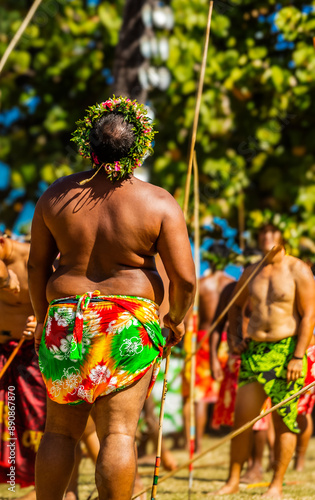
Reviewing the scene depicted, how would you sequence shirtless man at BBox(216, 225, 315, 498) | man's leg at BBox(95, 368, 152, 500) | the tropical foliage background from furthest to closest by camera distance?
the tropical foliage background, shirtless man at BBox(216, 225, 315, 498), man's leg at BBox(95, 368, 152, 500)

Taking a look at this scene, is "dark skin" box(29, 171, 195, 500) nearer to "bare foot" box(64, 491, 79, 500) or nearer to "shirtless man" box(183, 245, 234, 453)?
"bare foot" box(64, 491, 79, 500)

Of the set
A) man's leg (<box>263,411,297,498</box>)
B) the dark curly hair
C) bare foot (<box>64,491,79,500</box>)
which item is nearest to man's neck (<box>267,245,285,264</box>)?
man's leg (<box>263,411,297,498</box>)

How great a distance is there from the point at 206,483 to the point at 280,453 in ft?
3.55

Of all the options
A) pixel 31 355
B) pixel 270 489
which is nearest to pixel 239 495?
pixel 270 489

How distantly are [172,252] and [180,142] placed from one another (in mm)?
6194

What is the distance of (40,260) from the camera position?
309 cm

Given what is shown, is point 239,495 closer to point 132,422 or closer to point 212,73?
point 132,422

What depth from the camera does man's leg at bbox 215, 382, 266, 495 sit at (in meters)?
4.92

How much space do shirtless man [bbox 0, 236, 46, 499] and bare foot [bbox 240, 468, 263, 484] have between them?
1.94m

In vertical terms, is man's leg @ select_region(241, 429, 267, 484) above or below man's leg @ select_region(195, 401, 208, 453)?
below

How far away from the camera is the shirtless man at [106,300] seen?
2828 mm

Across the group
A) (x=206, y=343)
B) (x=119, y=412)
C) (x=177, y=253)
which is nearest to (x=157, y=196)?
(x=177, y=253)

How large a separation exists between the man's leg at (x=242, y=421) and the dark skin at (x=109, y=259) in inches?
83.3

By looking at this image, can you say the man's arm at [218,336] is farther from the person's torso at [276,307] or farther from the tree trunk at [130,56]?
the tree trunk at [130,56]
